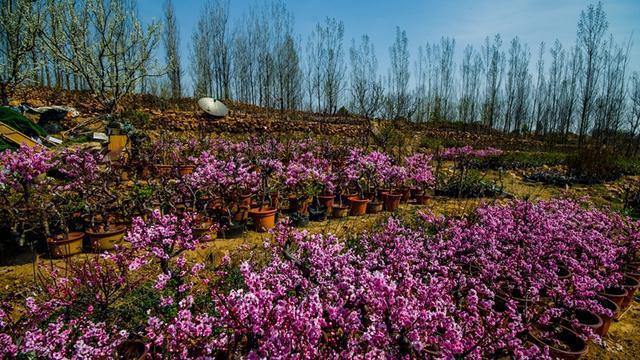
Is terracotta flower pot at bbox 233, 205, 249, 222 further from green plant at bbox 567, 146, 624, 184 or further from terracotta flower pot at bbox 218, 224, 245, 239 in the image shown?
green plant at bbox 567, 146, 624, 184

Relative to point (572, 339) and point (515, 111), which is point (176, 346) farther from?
point (515, 111)

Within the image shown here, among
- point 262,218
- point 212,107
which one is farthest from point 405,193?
point 212,107

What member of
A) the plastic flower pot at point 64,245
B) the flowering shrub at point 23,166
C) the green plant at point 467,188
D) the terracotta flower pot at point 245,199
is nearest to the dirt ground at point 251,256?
the plastic flower pot at point 64,245

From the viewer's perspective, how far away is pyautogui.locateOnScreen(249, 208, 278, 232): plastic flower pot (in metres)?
6.18

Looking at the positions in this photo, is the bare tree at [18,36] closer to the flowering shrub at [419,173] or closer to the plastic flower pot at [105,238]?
the plastic flower pot at [105,238]

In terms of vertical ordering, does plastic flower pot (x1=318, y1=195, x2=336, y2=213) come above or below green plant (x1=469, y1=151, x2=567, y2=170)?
below

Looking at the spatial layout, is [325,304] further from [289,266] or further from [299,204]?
[299,204]

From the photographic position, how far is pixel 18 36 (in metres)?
13.3

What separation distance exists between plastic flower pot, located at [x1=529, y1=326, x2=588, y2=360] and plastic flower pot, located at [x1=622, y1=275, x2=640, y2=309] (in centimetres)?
176

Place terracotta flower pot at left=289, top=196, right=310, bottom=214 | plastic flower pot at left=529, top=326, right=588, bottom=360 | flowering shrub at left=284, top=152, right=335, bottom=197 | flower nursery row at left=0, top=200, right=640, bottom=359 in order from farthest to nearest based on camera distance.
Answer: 1. terracotta flower pot at left=289, top=196, right=310, bottom=214
2. flowering shrub at left=284, top=152, right=335, bottom=197
3. plastic flower pot at left=529, top=326, right=588, bottom=360
4. flower nursery row at left=0, top=200, right=640, bottom=359

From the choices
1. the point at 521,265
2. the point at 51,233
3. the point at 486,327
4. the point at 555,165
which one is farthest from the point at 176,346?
the point at 555,165

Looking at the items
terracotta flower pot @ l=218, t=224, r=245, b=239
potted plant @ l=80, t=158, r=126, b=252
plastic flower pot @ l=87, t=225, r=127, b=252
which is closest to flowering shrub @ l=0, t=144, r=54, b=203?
potted plant @ l=80, t=158, r=126, b=252

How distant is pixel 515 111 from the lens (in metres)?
39.8

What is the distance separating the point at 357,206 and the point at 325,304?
17.4 ft
